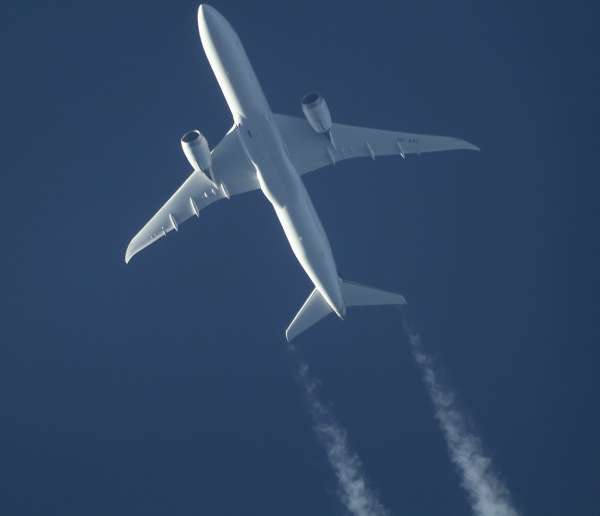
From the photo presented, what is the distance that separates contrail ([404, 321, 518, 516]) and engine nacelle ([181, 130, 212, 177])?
1914cm

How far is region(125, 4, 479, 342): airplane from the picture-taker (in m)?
30.2

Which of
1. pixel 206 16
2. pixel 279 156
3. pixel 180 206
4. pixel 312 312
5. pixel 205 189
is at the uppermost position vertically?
pixel 206 16

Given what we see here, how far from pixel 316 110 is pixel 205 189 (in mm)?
9596

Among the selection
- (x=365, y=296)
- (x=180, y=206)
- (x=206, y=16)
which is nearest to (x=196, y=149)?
(x=180, y=206)

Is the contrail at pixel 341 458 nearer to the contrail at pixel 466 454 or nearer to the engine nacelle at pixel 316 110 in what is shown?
the contrail at pixel 466 454

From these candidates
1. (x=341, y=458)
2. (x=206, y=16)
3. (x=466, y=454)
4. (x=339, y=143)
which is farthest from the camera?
(x=341, y=458)

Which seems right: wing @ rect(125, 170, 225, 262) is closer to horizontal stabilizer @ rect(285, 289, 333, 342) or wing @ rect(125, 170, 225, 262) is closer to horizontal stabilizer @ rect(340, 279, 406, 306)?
horizontal stabilizer @ rect(285, 289, 333, 342)

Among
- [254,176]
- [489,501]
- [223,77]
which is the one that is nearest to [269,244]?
[254,176]

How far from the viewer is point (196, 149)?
3027 centimetres

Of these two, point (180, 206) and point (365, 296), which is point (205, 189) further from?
point (365, 296)

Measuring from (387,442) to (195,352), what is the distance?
15702 millimetres

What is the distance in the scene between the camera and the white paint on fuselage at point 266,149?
29828 millimetres

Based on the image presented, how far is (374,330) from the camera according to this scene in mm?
39188

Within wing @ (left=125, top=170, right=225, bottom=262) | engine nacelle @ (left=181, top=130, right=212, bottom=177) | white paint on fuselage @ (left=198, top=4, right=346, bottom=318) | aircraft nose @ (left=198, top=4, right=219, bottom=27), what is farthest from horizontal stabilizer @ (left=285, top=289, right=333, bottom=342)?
aircraft nose @ (left=198, top=4, right=219, bottom=27)
